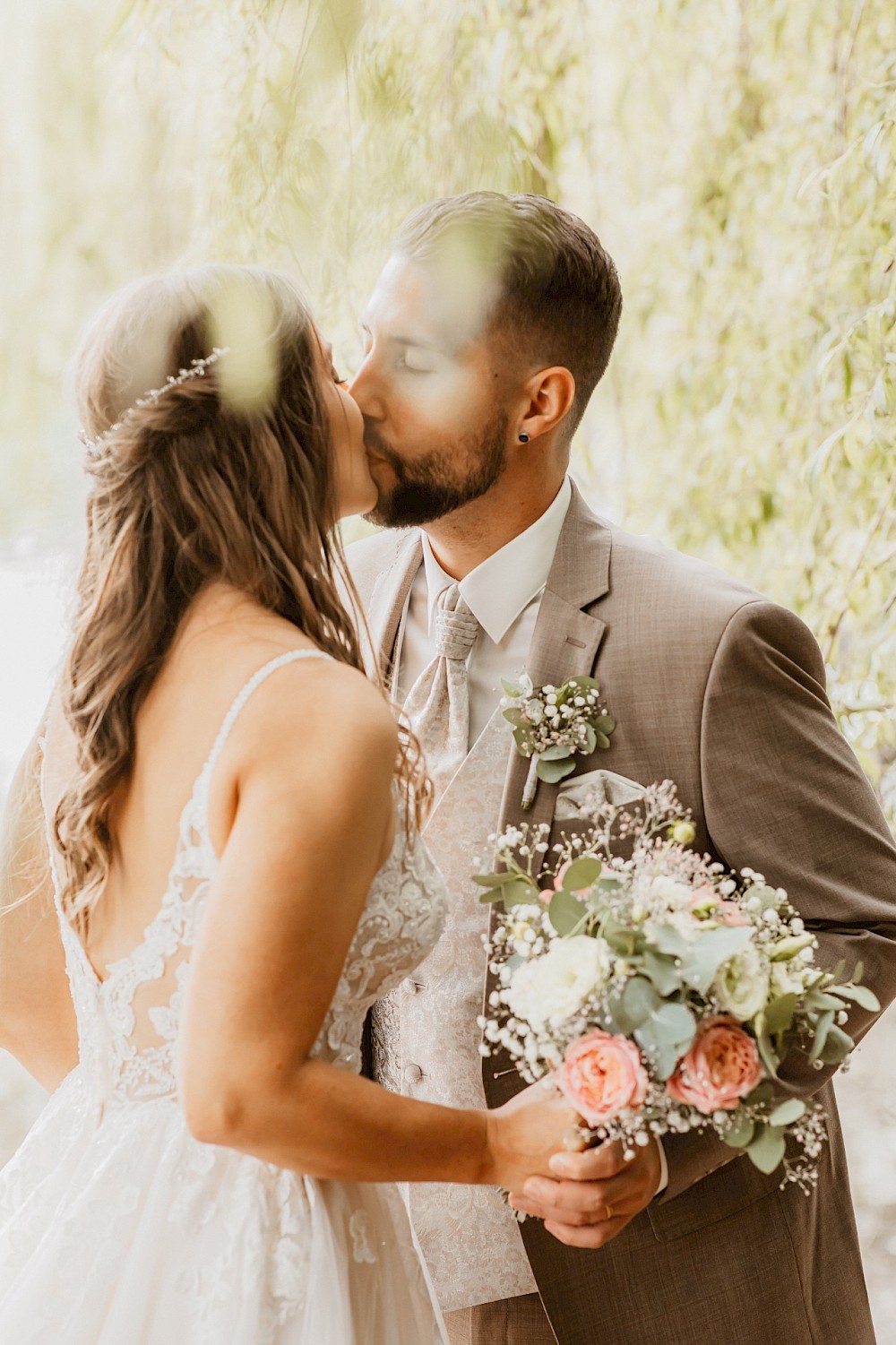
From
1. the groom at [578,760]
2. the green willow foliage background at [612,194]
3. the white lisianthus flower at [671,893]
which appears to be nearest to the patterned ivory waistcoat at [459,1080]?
the groom at [578,760]

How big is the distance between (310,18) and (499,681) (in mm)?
1136

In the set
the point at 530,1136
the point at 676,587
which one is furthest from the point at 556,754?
the point at 530,1136

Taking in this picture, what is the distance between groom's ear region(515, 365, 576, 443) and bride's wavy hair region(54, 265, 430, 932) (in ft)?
2.17

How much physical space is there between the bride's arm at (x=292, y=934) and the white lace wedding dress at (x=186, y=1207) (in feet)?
0.24

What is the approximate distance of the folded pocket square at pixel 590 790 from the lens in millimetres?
1538

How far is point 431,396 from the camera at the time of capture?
5.72 feet

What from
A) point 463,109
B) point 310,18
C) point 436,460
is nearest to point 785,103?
point 463,109

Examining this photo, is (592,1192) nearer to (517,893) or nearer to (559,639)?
(517,893)

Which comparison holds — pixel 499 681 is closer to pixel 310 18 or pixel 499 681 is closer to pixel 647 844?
pixel 647 844

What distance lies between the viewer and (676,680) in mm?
1544

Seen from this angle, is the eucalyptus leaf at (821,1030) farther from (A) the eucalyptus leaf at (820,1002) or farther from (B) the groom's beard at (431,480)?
(B) the groom's beard at (431,480)

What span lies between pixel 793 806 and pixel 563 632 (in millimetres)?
358

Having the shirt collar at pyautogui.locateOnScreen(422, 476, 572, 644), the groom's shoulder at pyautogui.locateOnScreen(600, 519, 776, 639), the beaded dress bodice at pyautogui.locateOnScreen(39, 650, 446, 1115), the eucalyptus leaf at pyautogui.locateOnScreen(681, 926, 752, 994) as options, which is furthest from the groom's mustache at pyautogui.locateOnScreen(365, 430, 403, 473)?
the eucalyptus leaf at pyautogui.locateOnScreen(681, 926, 752, 994)

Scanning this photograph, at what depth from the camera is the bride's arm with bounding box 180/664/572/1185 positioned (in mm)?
951
